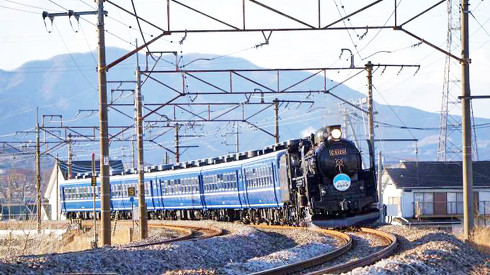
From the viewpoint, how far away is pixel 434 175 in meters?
64.2

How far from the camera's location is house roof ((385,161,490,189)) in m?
62.7

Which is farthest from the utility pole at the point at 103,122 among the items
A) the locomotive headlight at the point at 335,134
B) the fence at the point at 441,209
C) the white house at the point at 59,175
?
the white house at the point at 59,175

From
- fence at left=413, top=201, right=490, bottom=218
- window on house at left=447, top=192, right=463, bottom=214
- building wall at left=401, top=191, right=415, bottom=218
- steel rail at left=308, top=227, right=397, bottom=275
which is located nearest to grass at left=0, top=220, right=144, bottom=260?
steel rail at left=308, top=227, right=397, bottom=275

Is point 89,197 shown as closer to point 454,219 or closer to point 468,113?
point 454,219

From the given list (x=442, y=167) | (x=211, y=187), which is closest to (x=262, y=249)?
(x=211, y=187)

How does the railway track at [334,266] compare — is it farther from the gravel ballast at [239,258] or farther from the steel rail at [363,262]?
the gravel ballast at [239,258]

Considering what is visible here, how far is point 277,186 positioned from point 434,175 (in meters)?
36.1

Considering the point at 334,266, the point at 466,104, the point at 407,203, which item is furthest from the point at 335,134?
the point at 407,203

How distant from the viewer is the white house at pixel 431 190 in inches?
2402

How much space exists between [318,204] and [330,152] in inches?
59.6

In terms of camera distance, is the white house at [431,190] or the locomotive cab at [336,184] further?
the white house at [431,190]

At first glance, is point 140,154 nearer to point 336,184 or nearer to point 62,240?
point 336,184

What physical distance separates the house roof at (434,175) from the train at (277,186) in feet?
69.2

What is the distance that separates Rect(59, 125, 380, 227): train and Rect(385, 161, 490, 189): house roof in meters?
21.1
